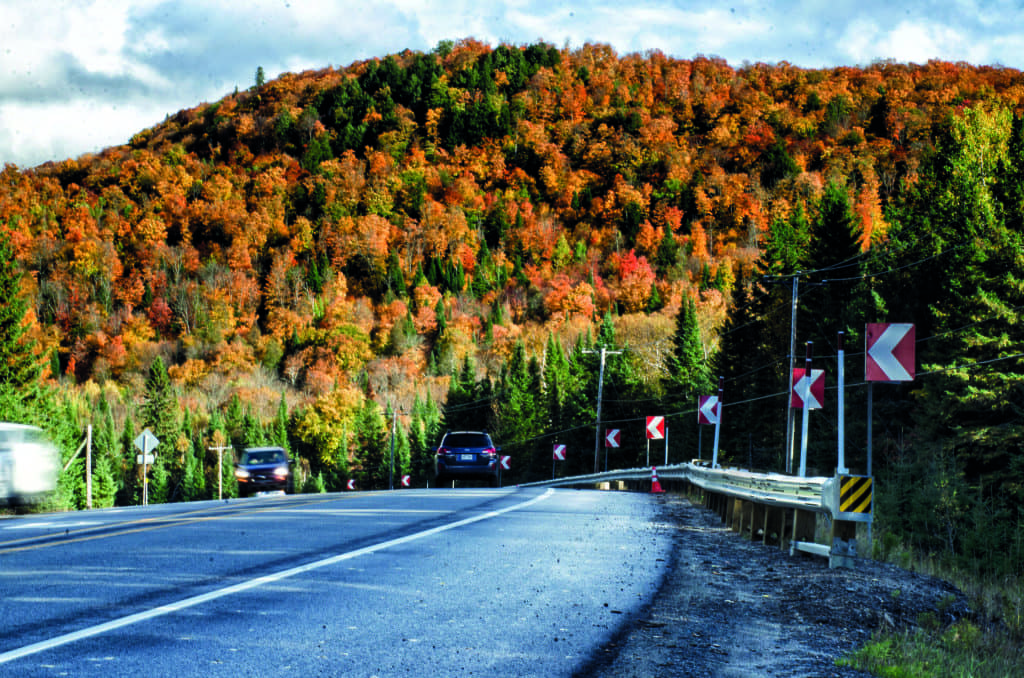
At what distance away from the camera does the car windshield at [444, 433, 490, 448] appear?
1193 inches

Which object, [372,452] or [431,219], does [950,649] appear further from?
[431,219]

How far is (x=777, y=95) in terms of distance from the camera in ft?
531

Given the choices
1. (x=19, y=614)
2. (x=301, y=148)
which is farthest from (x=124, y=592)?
(x=301, y=148)

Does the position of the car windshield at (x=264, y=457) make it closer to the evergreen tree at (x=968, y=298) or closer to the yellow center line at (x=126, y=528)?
the yellow center line at (x=126, y=528)

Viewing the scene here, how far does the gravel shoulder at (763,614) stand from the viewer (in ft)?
17.6

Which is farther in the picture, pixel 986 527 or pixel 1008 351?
pixel 1008 351

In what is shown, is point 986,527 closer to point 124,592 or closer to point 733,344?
point 124,592

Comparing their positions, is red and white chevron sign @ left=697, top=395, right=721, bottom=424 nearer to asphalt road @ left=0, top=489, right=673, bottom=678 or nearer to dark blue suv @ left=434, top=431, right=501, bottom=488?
dark blue suv @ left=434, top=431, right=501, bottom=488

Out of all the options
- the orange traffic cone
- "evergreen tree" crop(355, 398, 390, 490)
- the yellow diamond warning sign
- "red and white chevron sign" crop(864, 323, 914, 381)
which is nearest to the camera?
the yellow diamond warning sign

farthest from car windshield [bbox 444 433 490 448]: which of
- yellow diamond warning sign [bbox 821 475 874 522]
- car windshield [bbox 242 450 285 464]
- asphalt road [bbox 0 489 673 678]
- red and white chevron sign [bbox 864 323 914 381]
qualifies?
yellow diamond warning sign [bbox 821 475 874 522]

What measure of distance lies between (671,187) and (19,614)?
15216 cm

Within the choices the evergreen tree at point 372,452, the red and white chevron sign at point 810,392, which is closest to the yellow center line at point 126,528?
the red and white chevron sign at point 810,392

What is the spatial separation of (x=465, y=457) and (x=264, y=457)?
264 inches

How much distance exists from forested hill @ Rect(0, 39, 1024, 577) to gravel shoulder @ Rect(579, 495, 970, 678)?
31924 millimetres
